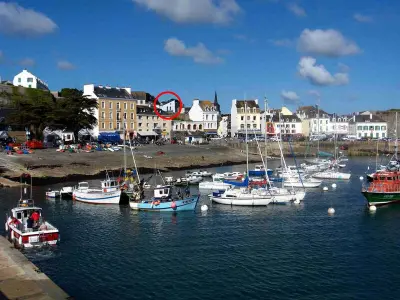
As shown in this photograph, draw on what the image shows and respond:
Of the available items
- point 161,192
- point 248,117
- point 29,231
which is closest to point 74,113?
point 161,192

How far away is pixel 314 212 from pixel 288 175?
1933 cm

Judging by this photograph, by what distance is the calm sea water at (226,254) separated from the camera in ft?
77.2

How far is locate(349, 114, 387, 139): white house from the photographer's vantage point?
513 feet

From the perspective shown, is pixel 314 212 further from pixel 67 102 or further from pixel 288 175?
pixel 67 102

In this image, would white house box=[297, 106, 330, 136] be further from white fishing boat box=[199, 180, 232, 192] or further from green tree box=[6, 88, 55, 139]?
white fishing boat box=[199, 180, 232, 192]

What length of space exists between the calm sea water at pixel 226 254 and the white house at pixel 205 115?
96.0 metres

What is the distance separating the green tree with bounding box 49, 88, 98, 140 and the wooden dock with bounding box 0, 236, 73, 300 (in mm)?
66328

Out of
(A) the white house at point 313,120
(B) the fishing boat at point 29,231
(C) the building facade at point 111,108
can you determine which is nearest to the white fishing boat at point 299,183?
(B) the fishing boat at point 29,231

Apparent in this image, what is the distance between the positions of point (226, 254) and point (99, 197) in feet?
70.4

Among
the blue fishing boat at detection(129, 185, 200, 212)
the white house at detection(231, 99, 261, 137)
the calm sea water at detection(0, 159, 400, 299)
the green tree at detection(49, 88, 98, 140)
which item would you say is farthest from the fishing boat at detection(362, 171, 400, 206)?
the white house at detection(231, 99, 261, 137)

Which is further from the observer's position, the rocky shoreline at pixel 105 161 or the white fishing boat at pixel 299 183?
the rocky shoreline at pixel 105 161

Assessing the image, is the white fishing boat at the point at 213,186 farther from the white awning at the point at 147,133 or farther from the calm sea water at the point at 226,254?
the white awning at the point at 147,133

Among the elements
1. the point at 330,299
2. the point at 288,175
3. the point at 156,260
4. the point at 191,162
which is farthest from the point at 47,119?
the point at 330,299

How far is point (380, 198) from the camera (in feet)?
150
